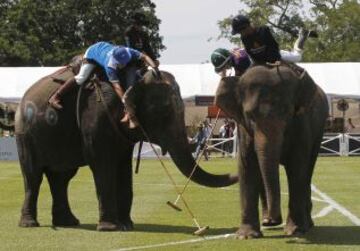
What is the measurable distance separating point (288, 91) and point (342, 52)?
224 feet

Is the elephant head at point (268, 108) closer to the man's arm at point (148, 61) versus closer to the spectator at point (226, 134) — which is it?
the man's arm at point (148, 61)

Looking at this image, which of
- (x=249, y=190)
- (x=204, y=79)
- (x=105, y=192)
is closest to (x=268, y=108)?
(x=249, y=190)

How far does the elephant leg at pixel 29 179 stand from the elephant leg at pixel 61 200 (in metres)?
0.27

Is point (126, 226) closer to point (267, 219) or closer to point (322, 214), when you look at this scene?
point (267, 219)

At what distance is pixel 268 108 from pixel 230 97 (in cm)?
72

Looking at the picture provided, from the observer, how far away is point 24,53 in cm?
7969

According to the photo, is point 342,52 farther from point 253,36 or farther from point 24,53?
point 253,36

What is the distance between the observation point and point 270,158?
11.0 m

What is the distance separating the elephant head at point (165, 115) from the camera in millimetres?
12633

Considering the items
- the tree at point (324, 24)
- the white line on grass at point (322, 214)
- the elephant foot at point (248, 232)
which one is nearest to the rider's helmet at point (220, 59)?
the elephant foot at point (248, 232)

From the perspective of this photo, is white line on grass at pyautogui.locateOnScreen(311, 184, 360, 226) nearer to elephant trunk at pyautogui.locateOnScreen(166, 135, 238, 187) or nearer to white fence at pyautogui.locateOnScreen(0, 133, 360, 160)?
elephant trunk at pyautogui.locateOnScreen(166, 135, 238, 187)

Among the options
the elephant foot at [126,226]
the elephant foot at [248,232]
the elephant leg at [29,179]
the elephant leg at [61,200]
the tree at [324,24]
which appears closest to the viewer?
the elephant foot at [248,232]

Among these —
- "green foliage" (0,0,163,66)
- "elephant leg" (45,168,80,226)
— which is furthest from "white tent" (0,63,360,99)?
"green foliage" (0,0,163,66)

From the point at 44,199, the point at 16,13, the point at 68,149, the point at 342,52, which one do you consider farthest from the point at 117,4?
the point at 68,149
